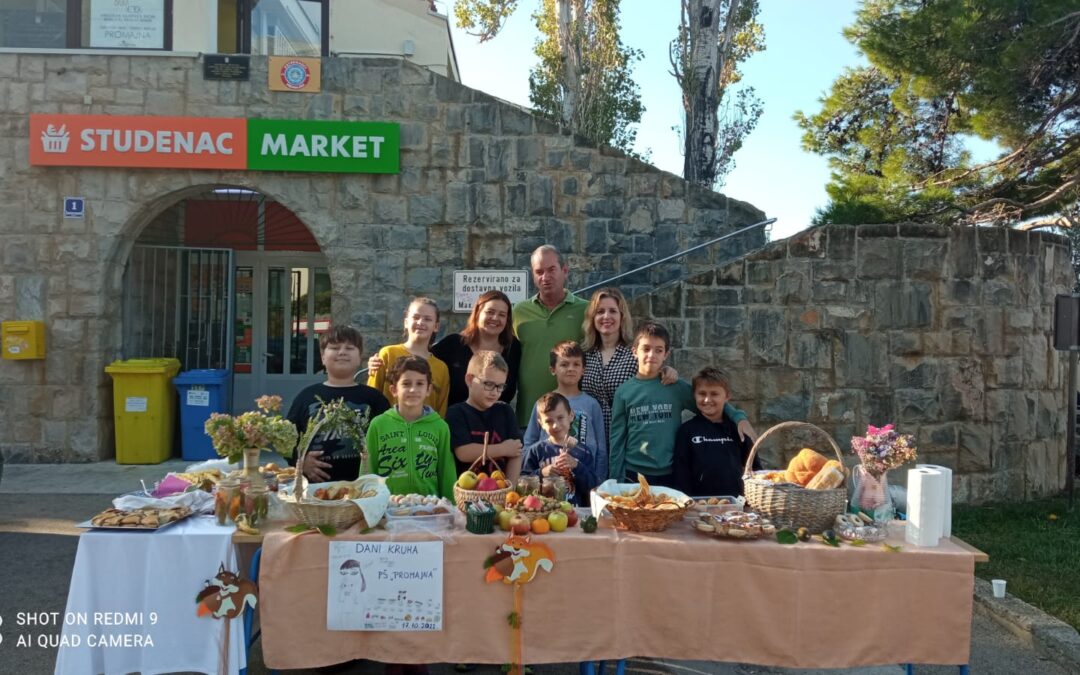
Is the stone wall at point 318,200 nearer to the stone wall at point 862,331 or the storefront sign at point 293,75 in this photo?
the storefront sign at point 293,75

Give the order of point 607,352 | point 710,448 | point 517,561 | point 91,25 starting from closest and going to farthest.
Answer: point 517,561, point 710,448, point 607,352, point 91,25

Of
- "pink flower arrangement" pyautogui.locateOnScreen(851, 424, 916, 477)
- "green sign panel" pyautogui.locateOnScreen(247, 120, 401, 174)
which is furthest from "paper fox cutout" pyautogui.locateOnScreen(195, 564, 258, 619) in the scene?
"green sign panel" pyautogui.locateOnScreen(247, 120, 401, 174)

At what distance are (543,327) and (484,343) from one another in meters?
0.42

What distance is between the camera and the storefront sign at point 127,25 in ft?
29.9

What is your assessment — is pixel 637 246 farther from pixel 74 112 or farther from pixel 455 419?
pixel 74 112

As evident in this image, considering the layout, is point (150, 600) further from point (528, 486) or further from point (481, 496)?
point (528, 486)

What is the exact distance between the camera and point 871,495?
3.51 m

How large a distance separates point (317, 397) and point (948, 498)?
9.35ft

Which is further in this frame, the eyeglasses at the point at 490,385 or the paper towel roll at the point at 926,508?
the eyeglasses at the point at 490,385

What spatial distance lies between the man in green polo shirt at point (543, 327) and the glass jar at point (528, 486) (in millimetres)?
1267

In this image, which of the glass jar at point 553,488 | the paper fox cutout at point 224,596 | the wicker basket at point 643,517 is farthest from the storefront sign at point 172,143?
the wicker basket at point 643,517

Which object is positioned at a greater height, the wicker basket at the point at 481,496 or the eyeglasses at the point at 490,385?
the eyeglasses at the point at 490,385

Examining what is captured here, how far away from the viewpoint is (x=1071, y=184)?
8445 mm

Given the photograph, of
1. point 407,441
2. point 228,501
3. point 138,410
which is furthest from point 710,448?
point 138,410
